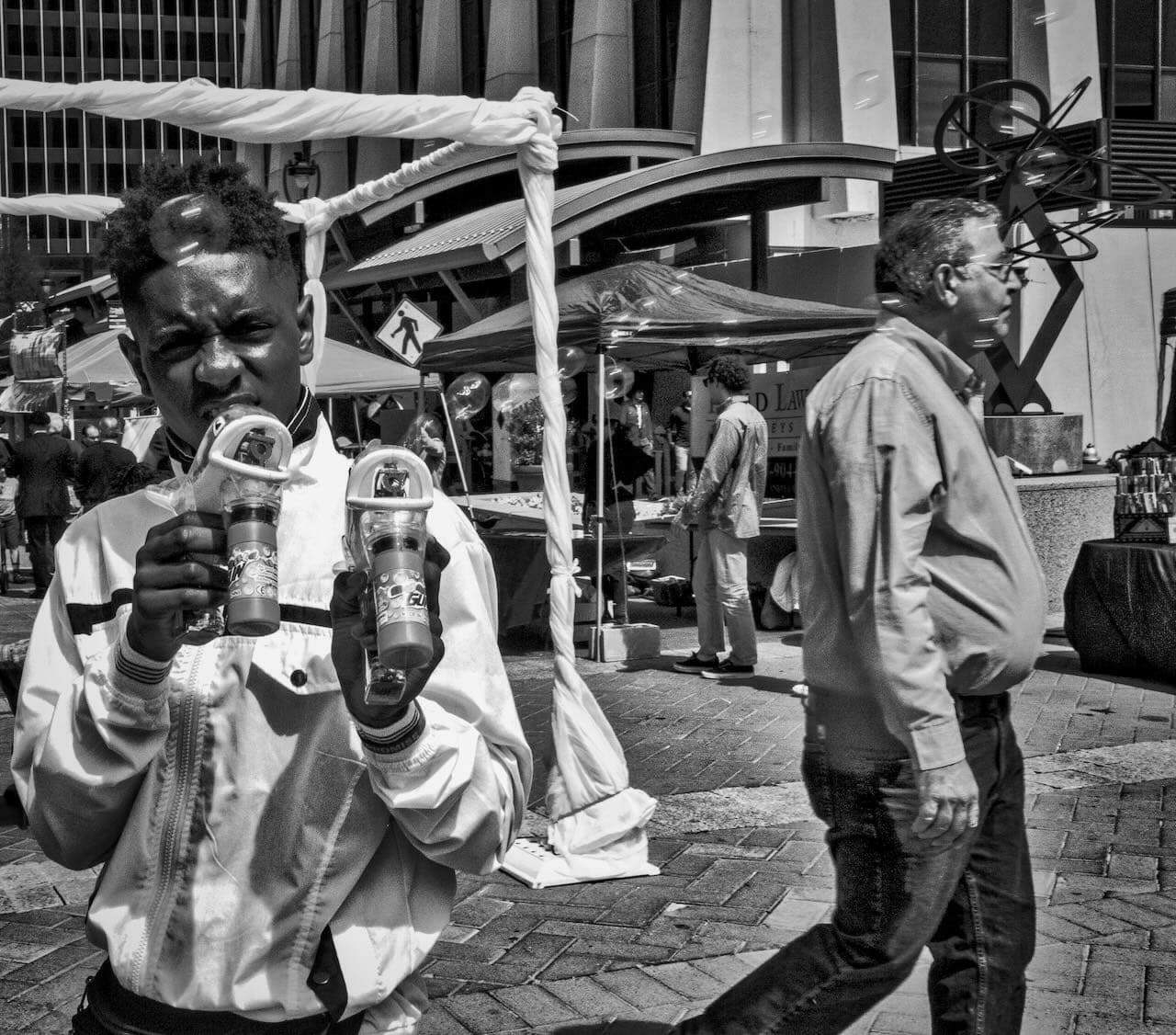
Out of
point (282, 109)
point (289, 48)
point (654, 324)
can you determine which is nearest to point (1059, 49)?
point (654, 324)

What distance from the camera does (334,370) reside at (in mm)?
13844

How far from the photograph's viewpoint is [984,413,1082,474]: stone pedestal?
40.2 ft

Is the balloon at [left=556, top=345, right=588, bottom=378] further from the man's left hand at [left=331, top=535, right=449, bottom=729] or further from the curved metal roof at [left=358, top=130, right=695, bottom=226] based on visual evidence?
the man's left hand at [left=331, top=535, right=449, bottom=729]

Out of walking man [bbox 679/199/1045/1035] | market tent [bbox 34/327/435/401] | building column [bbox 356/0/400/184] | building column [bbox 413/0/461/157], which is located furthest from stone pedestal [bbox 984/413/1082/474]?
building column [bbox 356/0/400/184]

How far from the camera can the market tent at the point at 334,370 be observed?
13.4 m

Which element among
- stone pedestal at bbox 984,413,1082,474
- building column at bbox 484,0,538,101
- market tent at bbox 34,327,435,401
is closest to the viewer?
stone pedestal at bbox 984,413,1082,474

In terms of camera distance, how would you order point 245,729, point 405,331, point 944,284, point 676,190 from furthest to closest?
point 676,190, point 405,331, point 944,284, point 245,729

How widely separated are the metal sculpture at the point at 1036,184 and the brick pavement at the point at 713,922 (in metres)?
6.85

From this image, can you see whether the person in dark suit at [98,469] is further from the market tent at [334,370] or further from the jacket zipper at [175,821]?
the jacket zipper at [175,821]

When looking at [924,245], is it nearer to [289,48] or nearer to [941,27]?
[941,27]

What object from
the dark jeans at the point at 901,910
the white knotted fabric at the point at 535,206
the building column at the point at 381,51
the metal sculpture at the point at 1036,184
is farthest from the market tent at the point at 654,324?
the building column at the point at 381,51

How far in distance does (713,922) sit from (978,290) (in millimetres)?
2399

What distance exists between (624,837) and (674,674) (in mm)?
4164

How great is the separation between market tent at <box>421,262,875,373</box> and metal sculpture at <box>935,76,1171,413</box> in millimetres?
1987
